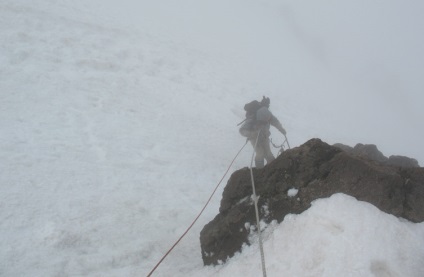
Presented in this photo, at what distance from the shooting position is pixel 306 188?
147 inches

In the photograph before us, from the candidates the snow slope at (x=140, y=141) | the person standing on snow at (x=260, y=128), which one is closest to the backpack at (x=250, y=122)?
the person standing on snow at (x=260, y=128)

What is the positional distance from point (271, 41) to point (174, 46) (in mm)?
10620

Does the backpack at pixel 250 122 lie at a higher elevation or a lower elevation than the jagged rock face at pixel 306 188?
higher

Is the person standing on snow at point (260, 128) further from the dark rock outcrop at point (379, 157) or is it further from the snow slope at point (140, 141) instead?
the dark rock outcrop at point (379, 157)

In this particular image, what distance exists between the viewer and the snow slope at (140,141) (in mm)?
3369

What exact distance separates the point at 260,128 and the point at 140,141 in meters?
2.74

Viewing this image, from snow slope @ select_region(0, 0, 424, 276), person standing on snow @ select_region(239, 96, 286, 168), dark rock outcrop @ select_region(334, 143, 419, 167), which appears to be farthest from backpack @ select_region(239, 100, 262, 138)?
dark rock outcrop @ select_region(334, 143, 419, 167)

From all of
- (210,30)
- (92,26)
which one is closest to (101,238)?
(92,26)

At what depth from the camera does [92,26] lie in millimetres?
11812

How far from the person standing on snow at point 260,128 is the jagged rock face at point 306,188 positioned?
3.38m

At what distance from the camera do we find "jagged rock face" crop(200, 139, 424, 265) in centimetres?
338

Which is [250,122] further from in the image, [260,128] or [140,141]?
[140,141]

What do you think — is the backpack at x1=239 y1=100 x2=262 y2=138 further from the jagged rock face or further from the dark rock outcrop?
the jagged rock face

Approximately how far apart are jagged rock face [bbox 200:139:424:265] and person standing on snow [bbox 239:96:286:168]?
11.1ft
